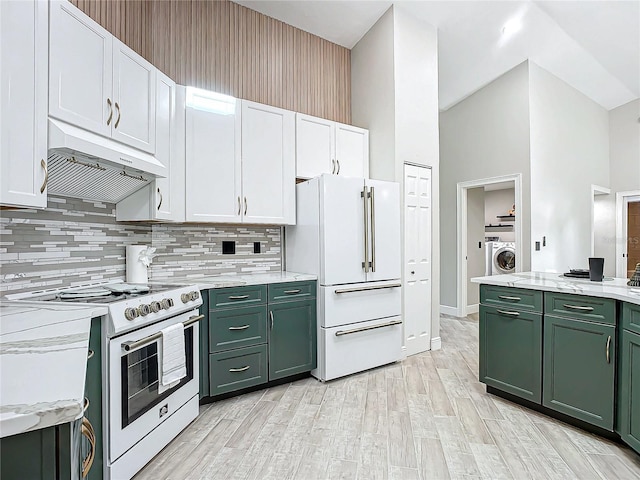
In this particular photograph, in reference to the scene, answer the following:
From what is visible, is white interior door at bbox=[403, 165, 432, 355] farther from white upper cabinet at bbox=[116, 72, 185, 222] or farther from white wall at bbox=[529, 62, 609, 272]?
white upper cabinet at bbox=[116, 72, 185, 222]

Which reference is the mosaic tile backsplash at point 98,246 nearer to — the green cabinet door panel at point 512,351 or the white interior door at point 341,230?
the white interior door at point 341,230

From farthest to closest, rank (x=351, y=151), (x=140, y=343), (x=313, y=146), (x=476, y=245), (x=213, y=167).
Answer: (x=476, y=245), (x=351, y=151), (x=313, y=146), (x=213, y=167), (x=140, y=343)

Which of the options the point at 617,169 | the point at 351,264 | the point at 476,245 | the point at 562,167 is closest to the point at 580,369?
Answer: the point at 351,264

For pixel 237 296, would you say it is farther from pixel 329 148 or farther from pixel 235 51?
pixel 235 51

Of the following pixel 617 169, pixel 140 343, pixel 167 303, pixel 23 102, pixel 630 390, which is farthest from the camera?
pixel 617 169

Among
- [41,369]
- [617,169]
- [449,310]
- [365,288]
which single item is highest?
[617,169]

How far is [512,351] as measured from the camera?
253cm

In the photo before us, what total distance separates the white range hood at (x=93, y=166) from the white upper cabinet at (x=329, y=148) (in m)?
1.39

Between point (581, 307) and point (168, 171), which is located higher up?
point (168, 171)

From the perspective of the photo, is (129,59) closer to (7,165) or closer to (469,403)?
(7,165)

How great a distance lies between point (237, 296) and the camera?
8.85 ft

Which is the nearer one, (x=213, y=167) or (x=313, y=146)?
(x=213, y=167)

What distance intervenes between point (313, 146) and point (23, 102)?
2.34m

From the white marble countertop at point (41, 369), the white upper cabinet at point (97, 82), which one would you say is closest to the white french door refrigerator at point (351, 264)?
the white upper cabinet at point (97, 82)
